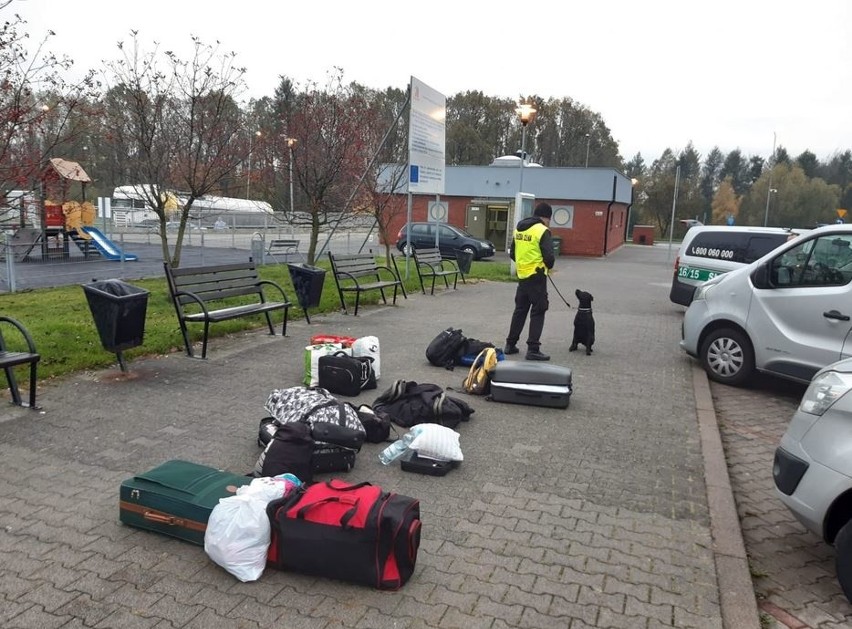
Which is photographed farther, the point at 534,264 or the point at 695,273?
the point at 695,273

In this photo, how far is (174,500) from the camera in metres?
3.45

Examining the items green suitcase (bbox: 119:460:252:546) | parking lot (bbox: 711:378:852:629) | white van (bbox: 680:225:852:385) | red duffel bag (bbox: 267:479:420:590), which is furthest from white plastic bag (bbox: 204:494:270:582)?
white van (bbox: 680:225:852:385)

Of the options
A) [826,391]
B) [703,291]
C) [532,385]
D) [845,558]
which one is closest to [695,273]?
[703,291]

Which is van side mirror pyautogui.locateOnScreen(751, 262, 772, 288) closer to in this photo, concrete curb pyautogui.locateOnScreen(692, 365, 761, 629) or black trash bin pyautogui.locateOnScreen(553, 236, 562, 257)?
concrete curb pyautogui.locateOnScreen(692, 365, 761, 629)

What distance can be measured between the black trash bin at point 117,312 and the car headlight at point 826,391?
215 inches

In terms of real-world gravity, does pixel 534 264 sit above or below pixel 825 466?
above

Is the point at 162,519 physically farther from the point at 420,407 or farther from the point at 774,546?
the point at 774,546

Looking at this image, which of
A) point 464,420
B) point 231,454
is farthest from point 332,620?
point 464,420

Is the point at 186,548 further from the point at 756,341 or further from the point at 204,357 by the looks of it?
the point at 756,341

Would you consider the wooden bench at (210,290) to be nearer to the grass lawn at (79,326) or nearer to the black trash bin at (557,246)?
the grass lawn at (79,326)

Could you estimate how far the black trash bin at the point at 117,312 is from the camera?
602 cm

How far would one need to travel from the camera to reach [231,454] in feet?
15.3

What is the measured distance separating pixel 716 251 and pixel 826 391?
32.5 ft

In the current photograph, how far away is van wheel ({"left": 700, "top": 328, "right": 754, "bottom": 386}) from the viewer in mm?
7320
